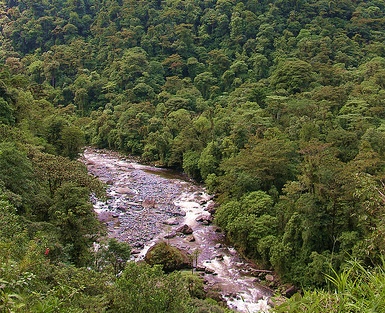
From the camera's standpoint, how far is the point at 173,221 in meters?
25.2

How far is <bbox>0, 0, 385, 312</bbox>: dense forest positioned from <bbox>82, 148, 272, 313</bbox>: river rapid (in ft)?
4.23

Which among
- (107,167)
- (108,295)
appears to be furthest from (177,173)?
(108,295)

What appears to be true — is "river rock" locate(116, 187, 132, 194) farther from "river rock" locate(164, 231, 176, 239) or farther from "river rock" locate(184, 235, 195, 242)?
"river rock" locate(184, 235, 195, 242)

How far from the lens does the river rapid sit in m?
18.1

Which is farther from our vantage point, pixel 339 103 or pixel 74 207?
pixel 339 103

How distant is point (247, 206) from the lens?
2233cm

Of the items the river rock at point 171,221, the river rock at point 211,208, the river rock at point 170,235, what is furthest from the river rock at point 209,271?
the river rock at point 211,208

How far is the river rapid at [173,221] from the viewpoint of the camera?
18062 mm

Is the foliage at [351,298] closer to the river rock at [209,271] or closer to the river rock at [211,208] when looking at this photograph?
the river rock at [209,271]

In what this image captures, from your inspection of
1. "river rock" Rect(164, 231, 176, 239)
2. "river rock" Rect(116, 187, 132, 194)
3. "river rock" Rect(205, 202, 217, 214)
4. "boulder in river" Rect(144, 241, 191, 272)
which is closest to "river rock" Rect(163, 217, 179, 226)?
"river rock" Rect(164, 231, 176, 239)

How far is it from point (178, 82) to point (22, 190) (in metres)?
39.3

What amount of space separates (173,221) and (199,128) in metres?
14.4

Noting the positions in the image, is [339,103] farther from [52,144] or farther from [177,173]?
[52,144]

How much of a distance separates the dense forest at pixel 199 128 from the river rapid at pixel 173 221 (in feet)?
4.23
